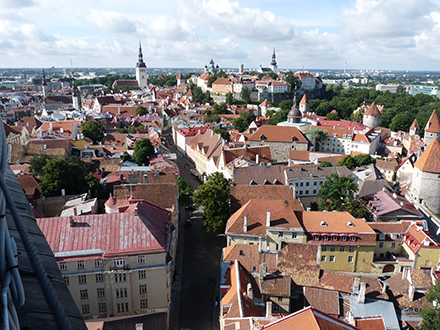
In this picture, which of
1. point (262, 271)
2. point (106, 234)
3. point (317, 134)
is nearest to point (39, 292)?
point (106, 234)

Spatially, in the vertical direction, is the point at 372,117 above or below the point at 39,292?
below

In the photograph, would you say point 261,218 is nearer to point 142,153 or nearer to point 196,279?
point 196,279

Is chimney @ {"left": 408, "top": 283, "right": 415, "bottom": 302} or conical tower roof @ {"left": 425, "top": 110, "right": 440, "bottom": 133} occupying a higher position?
conical tower roof @ {"left": 425, "top": 110, "right": 440, "bottom": 133}

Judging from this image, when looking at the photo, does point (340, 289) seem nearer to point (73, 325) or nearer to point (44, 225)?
point (44, 225)

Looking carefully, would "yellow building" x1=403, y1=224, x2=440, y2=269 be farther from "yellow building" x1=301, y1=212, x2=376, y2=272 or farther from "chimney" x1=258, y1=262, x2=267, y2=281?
"chimney" x1=258, y1=262, x2=267, y2=281

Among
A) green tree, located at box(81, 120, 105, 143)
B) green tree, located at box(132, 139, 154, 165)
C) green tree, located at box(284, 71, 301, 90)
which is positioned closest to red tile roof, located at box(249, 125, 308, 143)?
green tree, located at box(132, 139, 154, 165)
